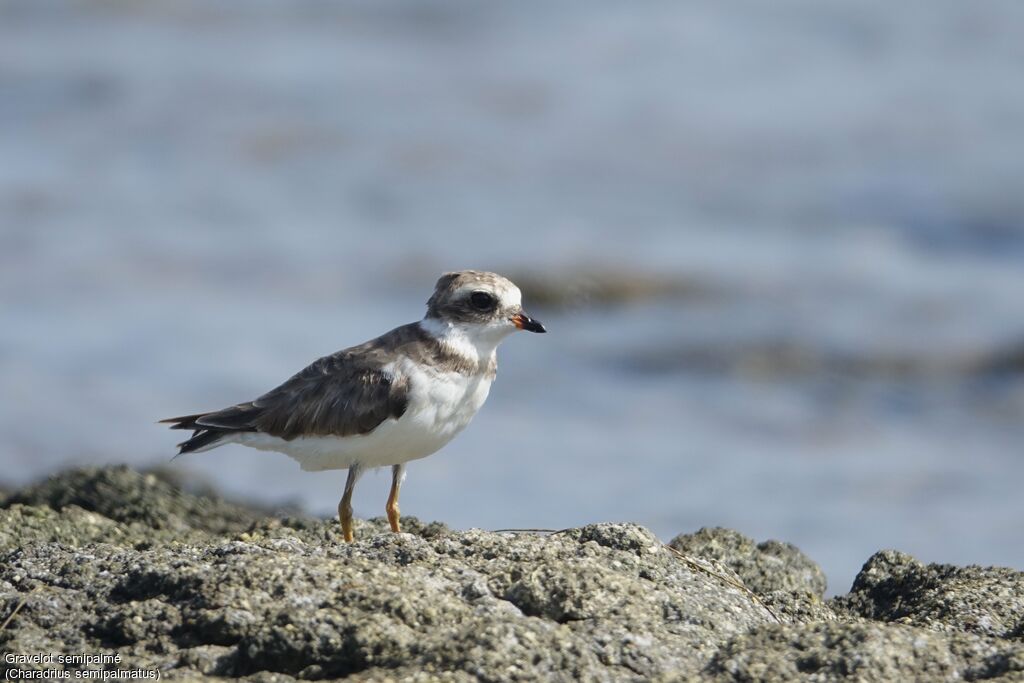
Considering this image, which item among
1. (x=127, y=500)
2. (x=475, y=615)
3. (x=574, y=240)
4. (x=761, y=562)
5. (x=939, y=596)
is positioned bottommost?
(x=475, y=615)

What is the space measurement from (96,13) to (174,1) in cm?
145

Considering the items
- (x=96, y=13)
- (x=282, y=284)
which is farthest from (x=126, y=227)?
(x=96, y=13)

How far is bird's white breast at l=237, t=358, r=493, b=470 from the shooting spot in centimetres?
637

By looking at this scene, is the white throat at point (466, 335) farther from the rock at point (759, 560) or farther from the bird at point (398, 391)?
the rock at point (759, 560)

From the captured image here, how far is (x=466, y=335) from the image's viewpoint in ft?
21.6

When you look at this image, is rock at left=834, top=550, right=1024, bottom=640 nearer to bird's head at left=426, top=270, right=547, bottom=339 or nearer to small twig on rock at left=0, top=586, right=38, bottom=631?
bird's head at left=426, top=270, right=547, bottom=339

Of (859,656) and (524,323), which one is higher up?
(524,323)

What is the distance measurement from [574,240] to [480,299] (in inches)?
442

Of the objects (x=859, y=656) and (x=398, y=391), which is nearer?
(x=859, y=656)

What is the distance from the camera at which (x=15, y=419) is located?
489 inches

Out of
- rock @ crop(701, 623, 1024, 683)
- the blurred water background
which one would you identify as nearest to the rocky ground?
rock @ crop(701, 623, 1024, 683)

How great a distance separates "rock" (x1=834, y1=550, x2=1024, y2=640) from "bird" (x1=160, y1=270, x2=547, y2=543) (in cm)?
174

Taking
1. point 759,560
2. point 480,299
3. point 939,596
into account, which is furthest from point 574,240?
point 939,596

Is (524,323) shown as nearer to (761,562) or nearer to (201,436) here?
(761,562)
